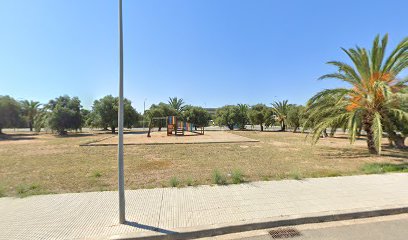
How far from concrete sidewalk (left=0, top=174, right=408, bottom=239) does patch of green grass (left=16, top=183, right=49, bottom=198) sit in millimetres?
326

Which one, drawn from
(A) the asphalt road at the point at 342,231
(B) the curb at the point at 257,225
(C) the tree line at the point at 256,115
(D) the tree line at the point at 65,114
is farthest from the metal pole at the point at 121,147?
(C) the tree line at the point at 256,115

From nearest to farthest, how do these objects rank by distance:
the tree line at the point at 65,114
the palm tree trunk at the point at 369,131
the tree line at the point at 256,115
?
the palm tree trunk at the point at 369,131
the tree line at the point at 65,114
the tree line at the point at 256,115

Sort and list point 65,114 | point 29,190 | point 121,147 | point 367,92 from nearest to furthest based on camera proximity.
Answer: point 121,147
point 29,190
point 367,92
point 65,114

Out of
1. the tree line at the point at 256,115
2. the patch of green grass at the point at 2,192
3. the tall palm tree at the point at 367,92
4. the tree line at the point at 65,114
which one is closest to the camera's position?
the patch of green grass at the point at 2,192

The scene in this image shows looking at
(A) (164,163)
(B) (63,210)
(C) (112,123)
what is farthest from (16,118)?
(B) (63,210)

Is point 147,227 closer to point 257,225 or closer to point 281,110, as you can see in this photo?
point 257,225

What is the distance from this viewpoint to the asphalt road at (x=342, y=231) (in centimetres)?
346

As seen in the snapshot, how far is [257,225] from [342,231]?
139 centimetres

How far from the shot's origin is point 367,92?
1071 cm

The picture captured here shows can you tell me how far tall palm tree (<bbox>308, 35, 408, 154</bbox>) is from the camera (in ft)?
33.0

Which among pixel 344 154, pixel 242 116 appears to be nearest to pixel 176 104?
pixel 242 116

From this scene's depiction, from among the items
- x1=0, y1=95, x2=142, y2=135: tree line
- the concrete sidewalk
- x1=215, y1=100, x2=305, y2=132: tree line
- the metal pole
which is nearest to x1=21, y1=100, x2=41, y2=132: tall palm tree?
x1=0, y1=95, x2=142, y2=135: tree line

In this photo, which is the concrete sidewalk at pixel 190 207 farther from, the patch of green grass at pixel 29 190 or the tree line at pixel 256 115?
the tree line at pixel 256 115

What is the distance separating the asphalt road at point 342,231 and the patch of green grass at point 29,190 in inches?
187
